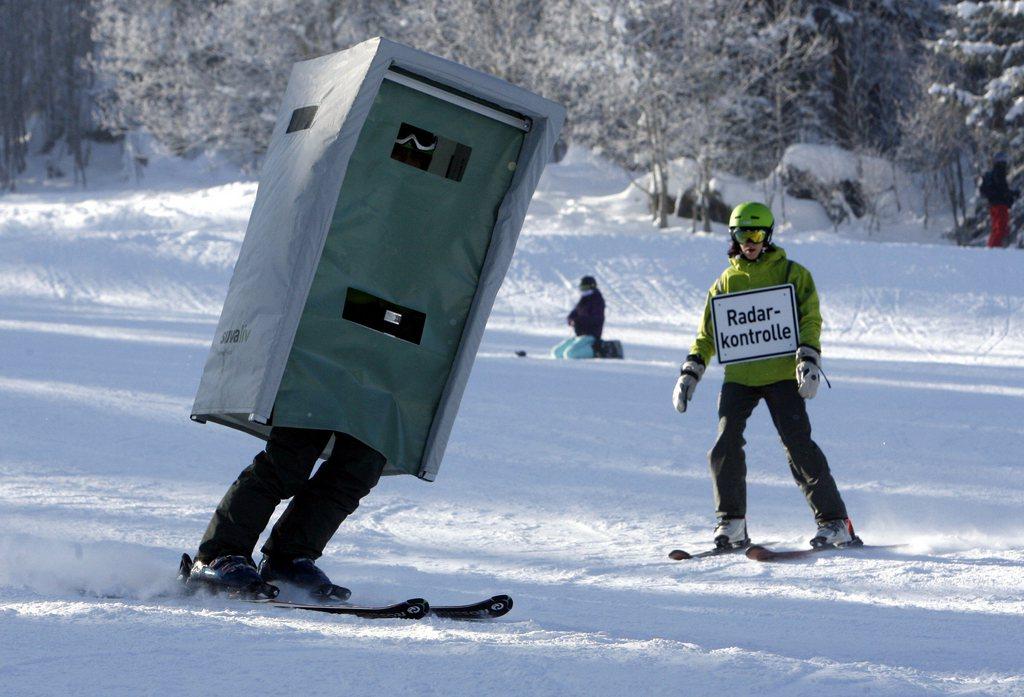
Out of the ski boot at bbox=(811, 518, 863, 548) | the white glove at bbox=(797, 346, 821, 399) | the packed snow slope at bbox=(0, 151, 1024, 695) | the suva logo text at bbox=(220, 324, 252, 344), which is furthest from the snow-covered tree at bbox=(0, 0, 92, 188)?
the suva logo text at bbox=(220, 324, 252, 344)

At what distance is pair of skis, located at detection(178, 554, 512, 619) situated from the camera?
409cm

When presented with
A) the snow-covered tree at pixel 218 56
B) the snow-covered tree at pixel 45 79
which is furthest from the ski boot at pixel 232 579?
the snow-covered tree at pixel 45 79

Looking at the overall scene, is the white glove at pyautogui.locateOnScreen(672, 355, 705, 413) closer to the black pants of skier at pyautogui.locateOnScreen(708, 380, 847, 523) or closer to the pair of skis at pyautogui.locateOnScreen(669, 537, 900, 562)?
the black pants of skier at pyautogui.locateOnScreen(708, 380, 847, 523)

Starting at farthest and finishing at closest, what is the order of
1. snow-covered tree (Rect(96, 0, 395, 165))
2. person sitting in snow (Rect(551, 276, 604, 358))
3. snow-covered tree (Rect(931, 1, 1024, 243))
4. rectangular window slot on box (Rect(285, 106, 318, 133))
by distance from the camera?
snow-covered tree (Rect(96, 0, 395, 165)) < snow-covered tree (Rect(931, 1, 1024, 243)) < person sitting in snow (Rect(551, 276, 604, 358)) < rectangular window slot on box (Rect(285, 106, 318, 133))

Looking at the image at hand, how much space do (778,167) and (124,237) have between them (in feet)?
53.3

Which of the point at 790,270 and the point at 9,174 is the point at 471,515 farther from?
the point at 9,174

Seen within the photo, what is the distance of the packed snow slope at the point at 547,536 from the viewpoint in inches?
132

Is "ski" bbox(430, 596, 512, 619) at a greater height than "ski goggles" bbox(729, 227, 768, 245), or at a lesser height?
lesser

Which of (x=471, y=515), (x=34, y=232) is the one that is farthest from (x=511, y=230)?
(x=34, y=232)

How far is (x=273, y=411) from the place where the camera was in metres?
4.31

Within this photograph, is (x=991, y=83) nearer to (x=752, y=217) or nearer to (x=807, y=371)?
(x=752, y=217)

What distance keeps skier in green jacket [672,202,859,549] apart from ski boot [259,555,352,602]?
94.8 inches

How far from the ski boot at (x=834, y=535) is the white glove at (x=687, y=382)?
0.88 meters

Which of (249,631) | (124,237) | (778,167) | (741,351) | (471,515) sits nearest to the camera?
(249,631)
